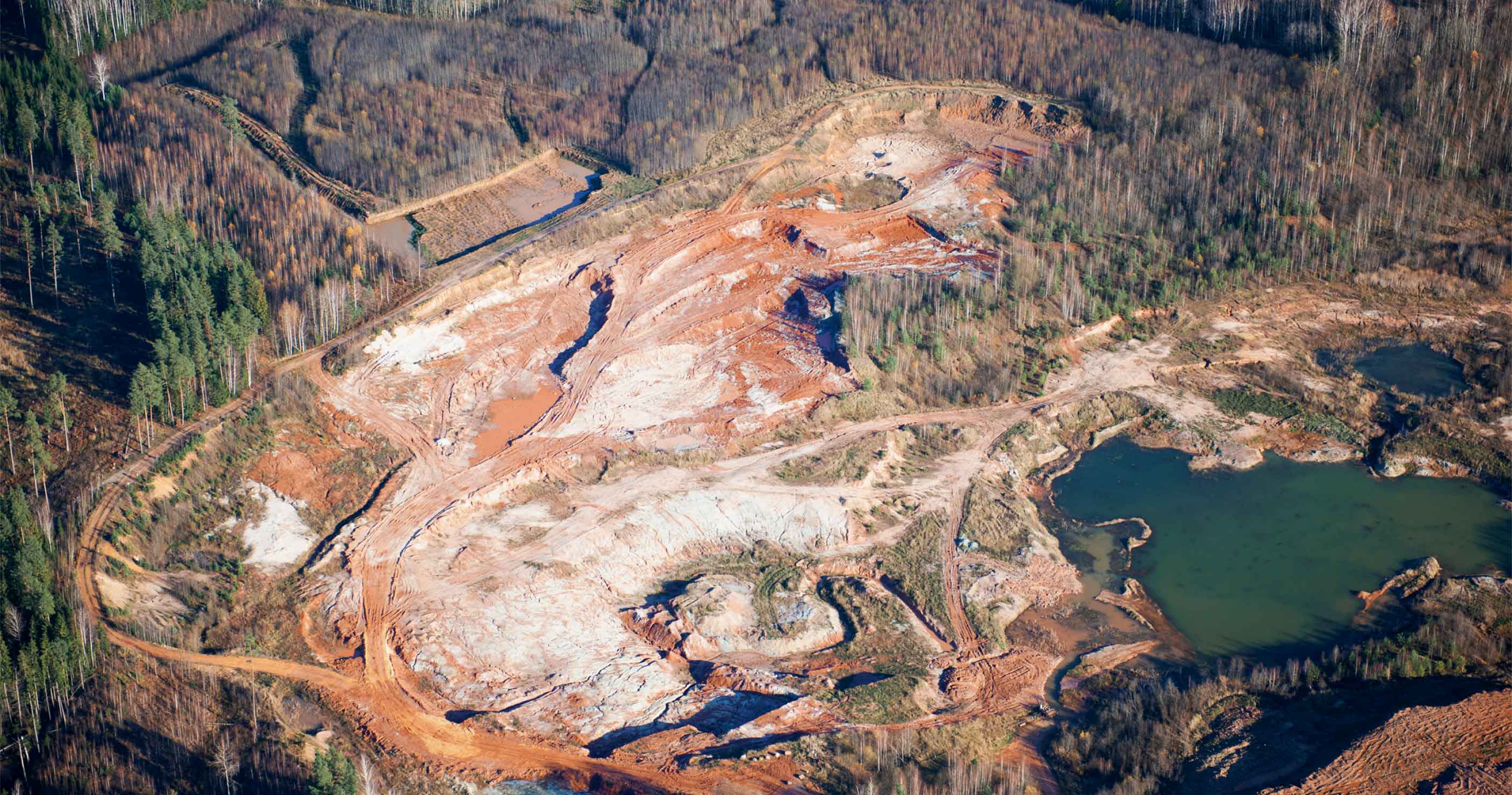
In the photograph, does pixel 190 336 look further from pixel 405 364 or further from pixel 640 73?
pixel 640 73

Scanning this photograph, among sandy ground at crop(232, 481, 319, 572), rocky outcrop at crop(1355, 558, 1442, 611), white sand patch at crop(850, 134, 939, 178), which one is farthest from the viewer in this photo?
white sand patch at crop(850, 134, 939, 178)

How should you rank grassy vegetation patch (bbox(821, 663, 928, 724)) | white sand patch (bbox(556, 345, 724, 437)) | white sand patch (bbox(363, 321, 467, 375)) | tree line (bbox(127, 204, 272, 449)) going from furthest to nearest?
1. white sand patch (bbox(363, 321, 467, 375))
2. white sand patch (bbox(556, 345, 724, 437))
3. tree line (bbox(127, 204, 272, 449))
4. grassy vegetation patch (bbox(821, 663, 928, 724))

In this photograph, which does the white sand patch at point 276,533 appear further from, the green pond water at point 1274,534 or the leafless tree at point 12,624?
the green pond water at point 1274,534

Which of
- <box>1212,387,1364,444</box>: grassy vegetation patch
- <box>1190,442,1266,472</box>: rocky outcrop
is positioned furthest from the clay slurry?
<box>1212,387,1364,444</box>: grassy vegetation patch

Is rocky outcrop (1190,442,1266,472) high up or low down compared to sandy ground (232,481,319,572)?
down

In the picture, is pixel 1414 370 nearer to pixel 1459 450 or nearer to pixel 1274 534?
pixel 1459 450

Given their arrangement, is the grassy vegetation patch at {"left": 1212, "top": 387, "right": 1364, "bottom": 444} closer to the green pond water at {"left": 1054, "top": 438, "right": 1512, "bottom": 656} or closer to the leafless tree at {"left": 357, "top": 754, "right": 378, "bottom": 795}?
the green pond water at {"left": 1054, "top": 438, "right": 1512, "bottom": 656}

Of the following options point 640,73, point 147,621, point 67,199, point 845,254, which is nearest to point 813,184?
point 845,254
